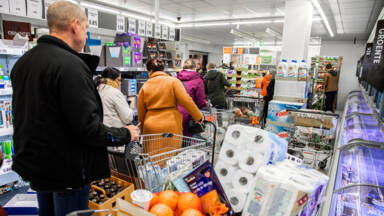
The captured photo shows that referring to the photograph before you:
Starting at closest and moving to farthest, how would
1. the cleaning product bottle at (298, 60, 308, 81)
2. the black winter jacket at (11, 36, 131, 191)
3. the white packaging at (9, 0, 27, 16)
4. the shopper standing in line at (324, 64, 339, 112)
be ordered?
the black winter jacket at (11, 36, 131, 191) < the white packaging at (9, 0, 27, 16) < the cleaning product bottle at (298, 60, 308, 81) < the shopper standing in line at (324, 64, 339, 112)

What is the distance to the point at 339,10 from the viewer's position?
9234 mm

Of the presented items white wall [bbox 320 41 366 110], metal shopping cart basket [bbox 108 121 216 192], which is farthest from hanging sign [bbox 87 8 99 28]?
white wall [bbox 320 41 366 110]

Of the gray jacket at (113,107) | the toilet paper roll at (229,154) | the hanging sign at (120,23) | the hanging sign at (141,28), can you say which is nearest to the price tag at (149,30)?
the hanging sign at (141,28)

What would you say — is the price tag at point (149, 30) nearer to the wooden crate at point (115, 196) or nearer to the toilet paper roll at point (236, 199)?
the wooden crate at point (115, 196)

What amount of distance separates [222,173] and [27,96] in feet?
3.91

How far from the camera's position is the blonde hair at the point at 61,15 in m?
1.26

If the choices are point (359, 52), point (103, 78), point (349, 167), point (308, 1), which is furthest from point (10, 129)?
point (359, 52)

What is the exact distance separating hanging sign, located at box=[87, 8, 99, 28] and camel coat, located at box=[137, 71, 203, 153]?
2374mm

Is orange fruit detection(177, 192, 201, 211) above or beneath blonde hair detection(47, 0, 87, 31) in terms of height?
beneath

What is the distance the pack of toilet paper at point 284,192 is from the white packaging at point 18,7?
391 cm

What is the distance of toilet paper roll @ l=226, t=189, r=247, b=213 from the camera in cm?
150

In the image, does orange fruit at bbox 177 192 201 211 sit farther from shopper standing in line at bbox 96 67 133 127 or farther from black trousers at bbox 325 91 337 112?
black trousers at bbox 325 91 337 112

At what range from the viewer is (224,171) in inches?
63.3

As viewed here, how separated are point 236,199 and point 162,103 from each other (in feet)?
5.55
